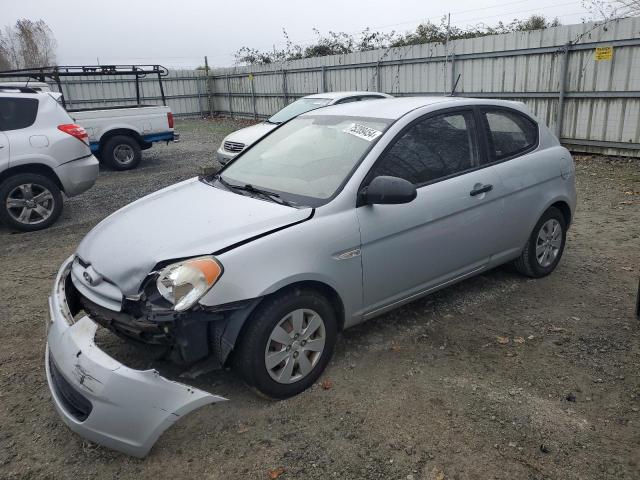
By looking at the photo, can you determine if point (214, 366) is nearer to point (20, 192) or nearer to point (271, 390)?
point (271, 390)

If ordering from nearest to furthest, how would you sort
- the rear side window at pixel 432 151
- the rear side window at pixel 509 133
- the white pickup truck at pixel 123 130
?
the rear side window at pixel 432 151 → the rear side window at pixel 509 133 → the white pickup truck at pixel 123 130

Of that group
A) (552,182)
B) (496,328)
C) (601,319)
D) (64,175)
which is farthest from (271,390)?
(64,175)

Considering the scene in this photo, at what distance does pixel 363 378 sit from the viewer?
326cm

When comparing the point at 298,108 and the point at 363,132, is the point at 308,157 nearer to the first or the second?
the point at 363,132

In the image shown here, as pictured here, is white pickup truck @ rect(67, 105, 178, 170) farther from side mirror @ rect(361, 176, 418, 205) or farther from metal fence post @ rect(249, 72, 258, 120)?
side mirror @ rect(361, 176, 418, 205)

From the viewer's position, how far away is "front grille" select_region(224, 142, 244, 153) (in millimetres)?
8980

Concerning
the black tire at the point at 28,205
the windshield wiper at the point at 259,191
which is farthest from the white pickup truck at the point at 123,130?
the windshield wiper at the point at 259,191

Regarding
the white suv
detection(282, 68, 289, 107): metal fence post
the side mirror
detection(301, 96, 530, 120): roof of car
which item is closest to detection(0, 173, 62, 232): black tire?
the white suv

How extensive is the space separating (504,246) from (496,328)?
73cm

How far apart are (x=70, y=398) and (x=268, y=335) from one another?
1079mm

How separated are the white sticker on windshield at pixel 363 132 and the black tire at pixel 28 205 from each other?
496cm

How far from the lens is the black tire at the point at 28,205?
21.6 ft

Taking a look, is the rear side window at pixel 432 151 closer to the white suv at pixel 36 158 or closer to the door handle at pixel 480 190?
the door handle at pixel 480 190

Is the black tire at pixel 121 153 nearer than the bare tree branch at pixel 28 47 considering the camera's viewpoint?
Yes
